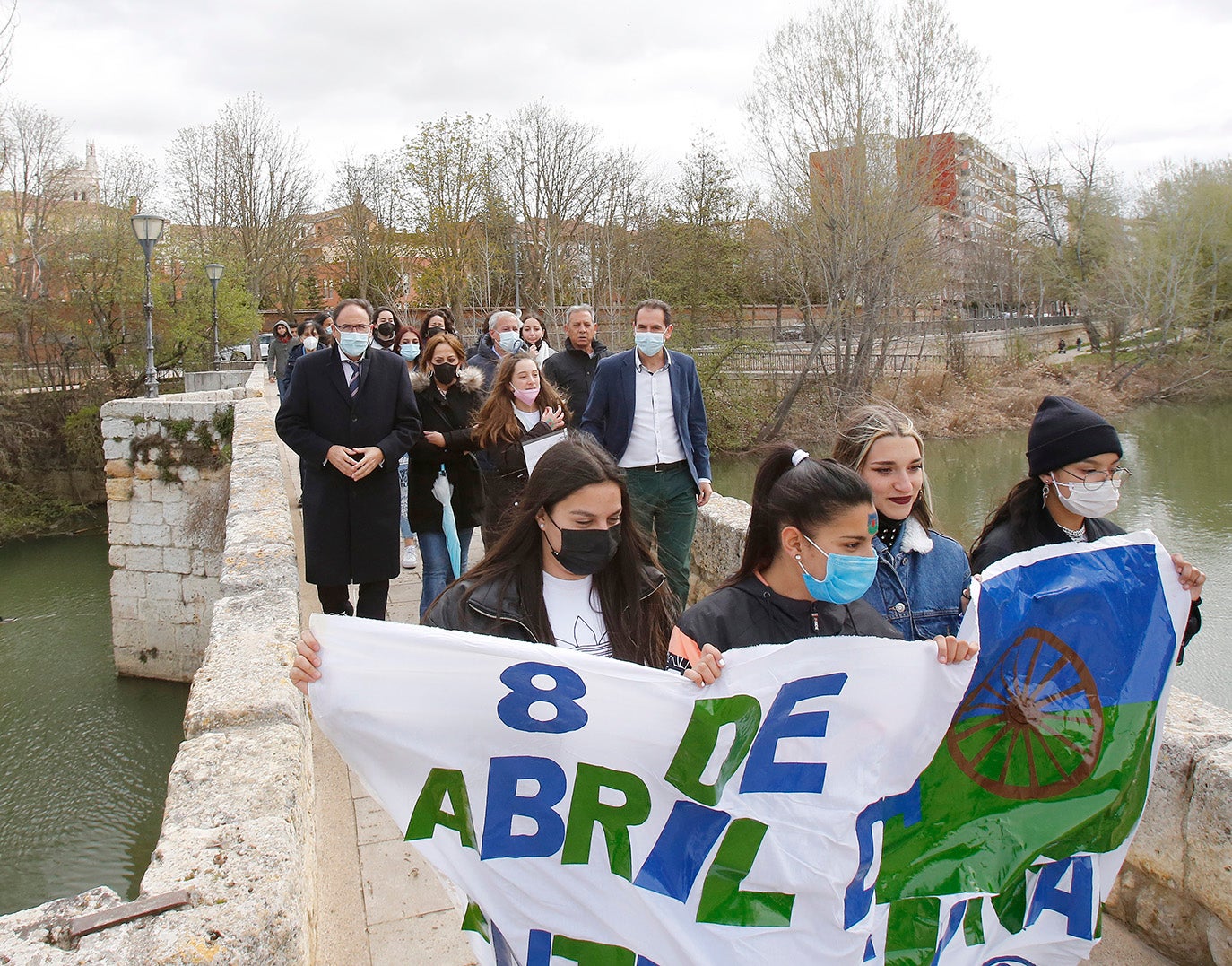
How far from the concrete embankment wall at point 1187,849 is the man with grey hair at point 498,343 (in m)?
4.51

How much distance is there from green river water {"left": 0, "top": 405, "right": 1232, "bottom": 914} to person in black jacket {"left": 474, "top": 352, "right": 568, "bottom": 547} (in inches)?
209

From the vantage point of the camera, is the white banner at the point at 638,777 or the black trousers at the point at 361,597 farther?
the black trousers at the point at 361,597

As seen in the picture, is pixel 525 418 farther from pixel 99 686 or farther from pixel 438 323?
pixel 99 686

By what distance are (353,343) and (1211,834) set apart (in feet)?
12.4

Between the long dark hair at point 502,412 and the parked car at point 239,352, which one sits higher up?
the parked car at point 239,352

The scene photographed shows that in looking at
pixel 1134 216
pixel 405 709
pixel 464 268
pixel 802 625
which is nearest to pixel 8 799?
pixel 405 709

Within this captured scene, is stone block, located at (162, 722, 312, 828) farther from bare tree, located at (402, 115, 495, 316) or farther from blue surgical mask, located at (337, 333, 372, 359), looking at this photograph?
bare tree, located at (402, 115, 495, 316)

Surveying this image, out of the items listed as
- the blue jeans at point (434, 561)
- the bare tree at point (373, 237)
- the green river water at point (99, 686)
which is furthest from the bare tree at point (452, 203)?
the blue jeans at point (434, 561)

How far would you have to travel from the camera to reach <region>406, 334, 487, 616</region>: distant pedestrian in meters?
5.34

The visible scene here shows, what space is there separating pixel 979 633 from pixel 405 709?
139 centimetres

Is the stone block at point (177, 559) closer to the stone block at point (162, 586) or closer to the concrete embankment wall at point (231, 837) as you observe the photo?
the stone block at point (162, 586)

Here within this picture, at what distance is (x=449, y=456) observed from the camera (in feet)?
17.8

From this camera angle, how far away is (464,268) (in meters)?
31.8

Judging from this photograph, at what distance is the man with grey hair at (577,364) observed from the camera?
5809 millimetres
